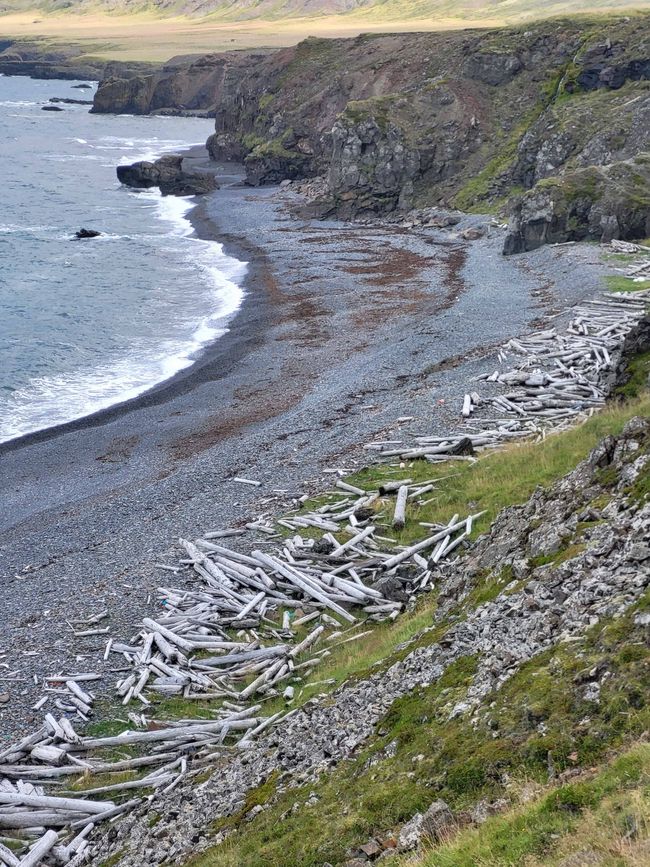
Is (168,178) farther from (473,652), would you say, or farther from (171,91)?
(473,652)

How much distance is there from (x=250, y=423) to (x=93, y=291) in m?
29.6

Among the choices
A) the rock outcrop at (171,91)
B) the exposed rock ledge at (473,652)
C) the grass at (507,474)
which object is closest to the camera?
the exposed rock ledge at (473,652)

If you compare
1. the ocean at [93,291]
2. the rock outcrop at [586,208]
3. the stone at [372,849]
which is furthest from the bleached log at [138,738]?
the rock outcrop at [586,208]

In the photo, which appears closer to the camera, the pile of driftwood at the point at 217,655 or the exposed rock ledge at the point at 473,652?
the exposed rock ledge at the point at 473,652

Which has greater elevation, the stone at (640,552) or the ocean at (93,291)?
the stone at (640,552)

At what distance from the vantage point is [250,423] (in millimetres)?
34750

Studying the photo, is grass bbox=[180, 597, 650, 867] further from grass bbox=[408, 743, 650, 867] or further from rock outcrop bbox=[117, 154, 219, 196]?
rock outcrop bbox=[117, 154, 219, 196]

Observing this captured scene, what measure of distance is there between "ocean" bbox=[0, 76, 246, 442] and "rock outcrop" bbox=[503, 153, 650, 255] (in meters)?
18.6

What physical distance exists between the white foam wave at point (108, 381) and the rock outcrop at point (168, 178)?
40.4 metres

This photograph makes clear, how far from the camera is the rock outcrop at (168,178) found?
95.4 m

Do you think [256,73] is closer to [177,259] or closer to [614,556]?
[177,259]

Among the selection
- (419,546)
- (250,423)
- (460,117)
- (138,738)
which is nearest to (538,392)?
(419,546)

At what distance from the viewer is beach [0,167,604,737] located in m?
22.0

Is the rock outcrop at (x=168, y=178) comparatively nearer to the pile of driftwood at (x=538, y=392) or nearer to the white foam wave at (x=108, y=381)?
the white foam wave at (x=108, y=381)
